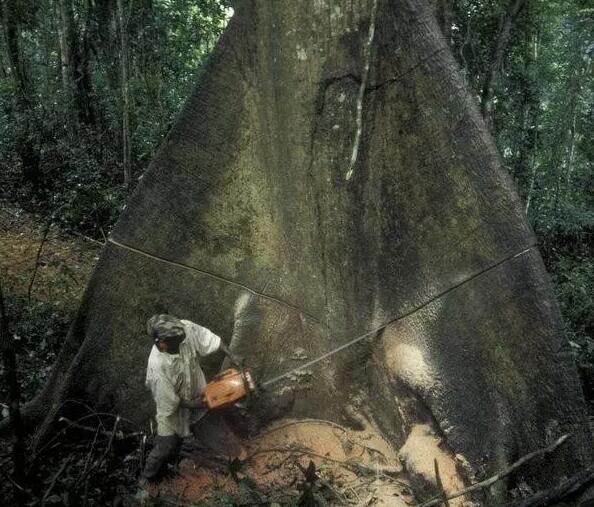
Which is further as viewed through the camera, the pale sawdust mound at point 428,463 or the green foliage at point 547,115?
the green foliage at point 547,115

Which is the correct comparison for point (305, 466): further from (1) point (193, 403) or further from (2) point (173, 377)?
(2) point (173, 377)

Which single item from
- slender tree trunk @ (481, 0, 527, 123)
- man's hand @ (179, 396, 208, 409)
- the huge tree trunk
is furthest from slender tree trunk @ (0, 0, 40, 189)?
slender tree trunk @ (481, 0, 527, 123)

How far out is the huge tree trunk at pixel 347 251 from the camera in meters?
2.89

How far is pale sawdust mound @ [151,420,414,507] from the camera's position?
3.25 metres

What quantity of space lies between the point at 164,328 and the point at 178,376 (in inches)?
16.2

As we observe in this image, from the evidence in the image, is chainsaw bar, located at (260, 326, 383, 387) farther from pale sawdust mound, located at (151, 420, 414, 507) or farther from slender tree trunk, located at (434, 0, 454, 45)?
slender tree trunk, located at (434, 0, 454, 45)

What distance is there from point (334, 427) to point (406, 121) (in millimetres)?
2161

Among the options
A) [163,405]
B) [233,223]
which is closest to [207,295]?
[233,223]

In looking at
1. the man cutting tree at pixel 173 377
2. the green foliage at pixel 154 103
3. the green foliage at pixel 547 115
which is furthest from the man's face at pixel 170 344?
the green foliage at pixel 154 103

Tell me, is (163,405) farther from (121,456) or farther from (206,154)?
(206,154)

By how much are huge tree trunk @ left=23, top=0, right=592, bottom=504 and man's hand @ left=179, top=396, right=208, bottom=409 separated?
389 mm

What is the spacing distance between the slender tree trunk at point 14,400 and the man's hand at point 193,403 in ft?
3.39

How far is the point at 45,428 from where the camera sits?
3.62 m

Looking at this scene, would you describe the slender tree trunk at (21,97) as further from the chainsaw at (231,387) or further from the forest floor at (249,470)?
the chainsaw at (231,387)
